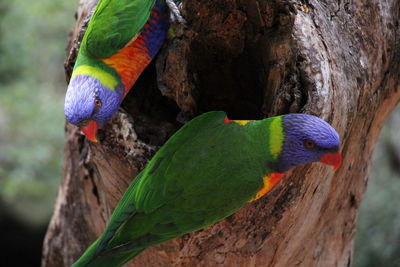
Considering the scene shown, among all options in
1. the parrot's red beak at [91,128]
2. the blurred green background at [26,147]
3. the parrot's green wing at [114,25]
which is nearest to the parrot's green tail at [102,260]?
the parrot's red beak at [91,128]

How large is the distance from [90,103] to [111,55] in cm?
20

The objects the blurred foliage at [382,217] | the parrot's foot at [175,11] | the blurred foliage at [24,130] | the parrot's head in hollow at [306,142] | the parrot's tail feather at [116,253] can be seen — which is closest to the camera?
the parrot's head in hollow at [306,142]

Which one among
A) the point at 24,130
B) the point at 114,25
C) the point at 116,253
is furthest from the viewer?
the point at 24,130

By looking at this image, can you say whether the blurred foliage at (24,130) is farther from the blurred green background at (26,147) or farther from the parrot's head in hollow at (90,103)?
the parrot's head in hollow at (90,103)

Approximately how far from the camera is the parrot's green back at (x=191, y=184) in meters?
1.14

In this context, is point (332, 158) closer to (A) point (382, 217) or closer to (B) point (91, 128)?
(B) point (91, 128)

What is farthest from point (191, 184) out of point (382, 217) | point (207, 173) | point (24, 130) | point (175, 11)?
point (24, 130)

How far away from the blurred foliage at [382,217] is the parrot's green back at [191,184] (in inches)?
62.7

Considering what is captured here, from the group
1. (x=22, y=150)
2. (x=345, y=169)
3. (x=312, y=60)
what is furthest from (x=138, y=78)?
(x=22, y=150)

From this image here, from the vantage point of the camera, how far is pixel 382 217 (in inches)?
99.7

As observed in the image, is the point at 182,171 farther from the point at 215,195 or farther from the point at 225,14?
the point at 225,14

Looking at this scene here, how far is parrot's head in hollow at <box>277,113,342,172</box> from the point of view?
3.57ft

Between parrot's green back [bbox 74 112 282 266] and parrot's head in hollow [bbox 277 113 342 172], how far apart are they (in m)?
0.03

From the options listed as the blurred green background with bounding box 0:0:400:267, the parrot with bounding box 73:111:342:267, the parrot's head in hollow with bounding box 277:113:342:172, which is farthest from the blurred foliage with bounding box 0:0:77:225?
the parrot's head in hollow with bounding box 277:113:342:172
